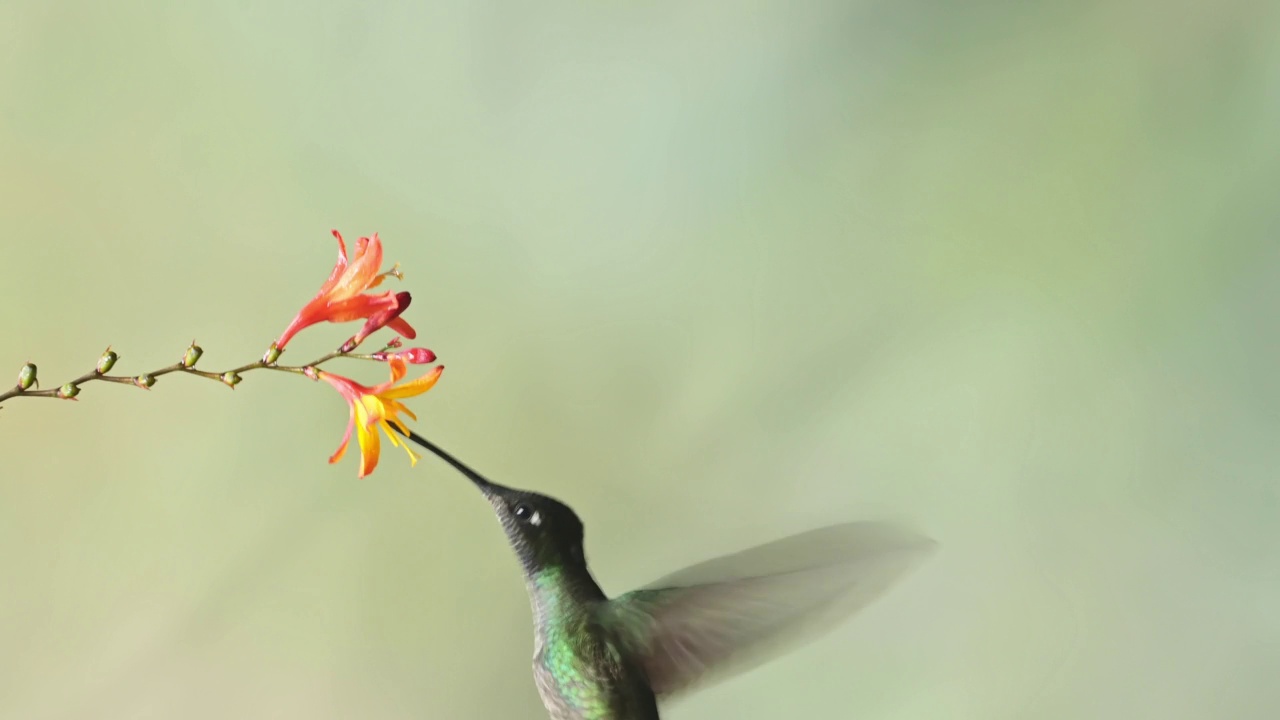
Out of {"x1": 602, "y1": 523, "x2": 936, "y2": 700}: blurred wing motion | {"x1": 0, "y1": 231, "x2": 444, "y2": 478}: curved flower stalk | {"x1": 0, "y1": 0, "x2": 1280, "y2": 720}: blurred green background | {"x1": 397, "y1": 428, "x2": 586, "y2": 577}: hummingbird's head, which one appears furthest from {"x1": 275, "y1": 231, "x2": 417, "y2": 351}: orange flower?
{"x1": 602, "y1": 523, "x2": 936, "y2": 700}: blurred wing motion

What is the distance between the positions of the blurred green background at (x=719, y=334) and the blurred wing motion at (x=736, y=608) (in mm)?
252

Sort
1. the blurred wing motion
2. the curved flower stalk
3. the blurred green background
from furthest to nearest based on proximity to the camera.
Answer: the blurred green background
the blurred wing motion
the curved flower stalk

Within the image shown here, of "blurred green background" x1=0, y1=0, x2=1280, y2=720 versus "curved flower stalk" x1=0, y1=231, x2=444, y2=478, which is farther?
"blurred green background" x1=0, y1=0, x2=1280, y2=720

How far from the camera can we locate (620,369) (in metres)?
1.21

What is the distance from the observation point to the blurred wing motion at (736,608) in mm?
876

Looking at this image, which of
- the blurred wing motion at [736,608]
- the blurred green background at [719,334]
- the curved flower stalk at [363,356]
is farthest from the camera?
the blurred green background at [719,334]

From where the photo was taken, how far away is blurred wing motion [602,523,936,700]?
0.88 metres

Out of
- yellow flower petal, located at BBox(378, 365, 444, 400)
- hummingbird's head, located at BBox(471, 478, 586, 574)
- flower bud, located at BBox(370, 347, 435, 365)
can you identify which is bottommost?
hummingbird's head, located at BBox(471, 478, 586, 574)

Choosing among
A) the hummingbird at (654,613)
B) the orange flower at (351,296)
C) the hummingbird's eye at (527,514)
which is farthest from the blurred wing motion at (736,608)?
the orange flower at (351,296)

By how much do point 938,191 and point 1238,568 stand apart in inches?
25.5

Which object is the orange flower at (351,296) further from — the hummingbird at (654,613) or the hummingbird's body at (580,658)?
the hummingbird's body at (580,658)

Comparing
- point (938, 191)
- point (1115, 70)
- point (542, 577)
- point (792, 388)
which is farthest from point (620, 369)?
point (1115, 70)

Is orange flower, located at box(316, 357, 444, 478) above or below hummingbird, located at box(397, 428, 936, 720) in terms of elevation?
above

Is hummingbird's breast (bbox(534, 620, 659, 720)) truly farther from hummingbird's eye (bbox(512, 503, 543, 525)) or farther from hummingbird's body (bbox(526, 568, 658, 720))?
hummingbird's eye (bbox(512, 503, 543, 525))
